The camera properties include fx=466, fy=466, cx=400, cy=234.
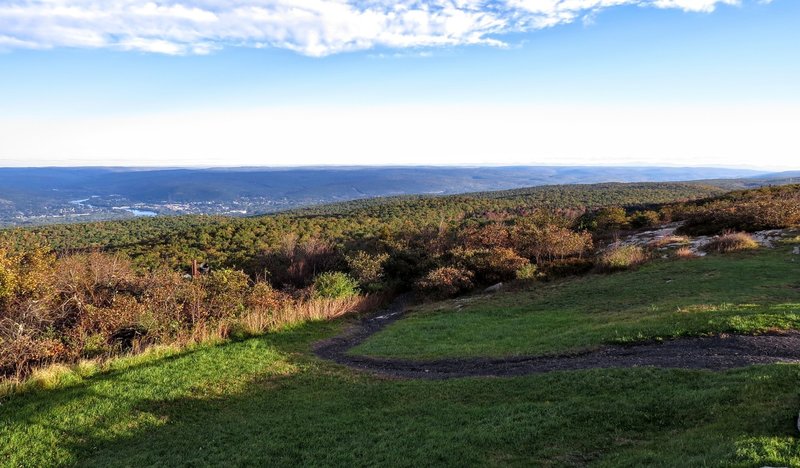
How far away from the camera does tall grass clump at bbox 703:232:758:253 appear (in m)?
23.3

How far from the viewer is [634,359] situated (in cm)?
1032

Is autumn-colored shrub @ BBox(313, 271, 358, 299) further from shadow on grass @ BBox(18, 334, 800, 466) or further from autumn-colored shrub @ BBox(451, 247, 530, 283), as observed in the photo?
shadow on grass @ BBox(18, 334, 800, 466)

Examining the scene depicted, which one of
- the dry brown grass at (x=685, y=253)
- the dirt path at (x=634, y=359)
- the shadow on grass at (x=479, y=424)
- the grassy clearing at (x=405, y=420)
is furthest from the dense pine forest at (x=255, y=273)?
the dirt path at (x=634, y=359)

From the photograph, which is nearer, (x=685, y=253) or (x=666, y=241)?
(x=685, y=253)

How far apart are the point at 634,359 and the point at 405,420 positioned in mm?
5410

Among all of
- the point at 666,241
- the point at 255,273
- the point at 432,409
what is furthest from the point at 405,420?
the point at 255,273

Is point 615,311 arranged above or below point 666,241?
below

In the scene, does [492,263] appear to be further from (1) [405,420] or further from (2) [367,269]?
(1) [405,420]

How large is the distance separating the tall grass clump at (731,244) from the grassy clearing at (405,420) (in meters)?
18.4

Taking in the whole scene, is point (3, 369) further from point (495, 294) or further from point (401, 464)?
point (495, 294)

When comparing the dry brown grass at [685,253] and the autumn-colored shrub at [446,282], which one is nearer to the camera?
the dry brown grass at [685,253]

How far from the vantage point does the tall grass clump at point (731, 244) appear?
23.3 metres

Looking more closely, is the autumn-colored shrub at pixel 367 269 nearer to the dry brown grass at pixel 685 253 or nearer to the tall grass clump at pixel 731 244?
the dry brown grass at pixel 685 253

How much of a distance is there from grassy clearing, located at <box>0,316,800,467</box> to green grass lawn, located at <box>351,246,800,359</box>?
2.99m
